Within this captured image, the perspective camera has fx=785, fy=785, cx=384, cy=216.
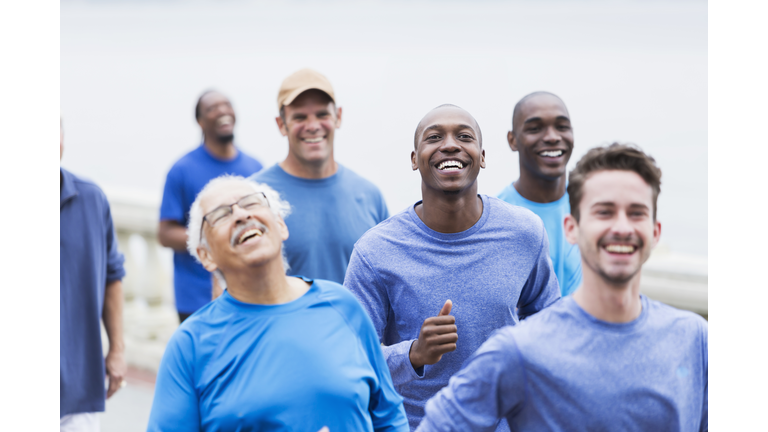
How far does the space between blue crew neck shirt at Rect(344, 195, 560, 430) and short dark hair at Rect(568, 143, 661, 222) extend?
2.15ft

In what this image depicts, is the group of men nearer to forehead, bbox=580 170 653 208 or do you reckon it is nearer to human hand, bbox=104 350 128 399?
forehead, bbox=580 170 653 208

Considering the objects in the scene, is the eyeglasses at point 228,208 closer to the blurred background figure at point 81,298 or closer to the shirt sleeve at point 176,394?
the shirt sleeve at point 176,394

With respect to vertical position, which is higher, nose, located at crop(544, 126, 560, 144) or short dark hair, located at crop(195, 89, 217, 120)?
short dark hair, located at crop(195, 89, 217, 120)

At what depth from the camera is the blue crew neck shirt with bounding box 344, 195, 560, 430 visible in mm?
2715

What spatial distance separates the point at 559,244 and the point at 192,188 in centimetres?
239

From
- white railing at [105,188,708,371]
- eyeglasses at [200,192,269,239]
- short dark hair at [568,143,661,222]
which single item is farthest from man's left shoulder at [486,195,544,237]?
white railing at [105,188,708,371]

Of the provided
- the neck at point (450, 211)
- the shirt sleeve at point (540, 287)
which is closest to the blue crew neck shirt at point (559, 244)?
the shirt sleeve at point (540, 287)

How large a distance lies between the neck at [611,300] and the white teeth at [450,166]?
92 centimetres

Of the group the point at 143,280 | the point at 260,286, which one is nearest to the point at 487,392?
the point at 260,286

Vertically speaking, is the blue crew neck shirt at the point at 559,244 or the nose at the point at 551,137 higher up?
the nose at the point at 551,137

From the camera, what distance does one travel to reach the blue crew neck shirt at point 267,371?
212 cm

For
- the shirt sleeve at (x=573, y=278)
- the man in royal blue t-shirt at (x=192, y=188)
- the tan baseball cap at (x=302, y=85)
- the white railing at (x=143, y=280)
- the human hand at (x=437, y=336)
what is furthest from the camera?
the white railing at (x=143, y=280)

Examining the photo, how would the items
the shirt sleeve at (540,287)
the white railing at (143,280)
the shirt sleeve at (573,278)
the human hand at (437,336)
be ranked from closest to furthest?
1. the human hand at (437,336)
2. the shirt sleeve at (540,287)
3. the shirt sleeve at (573,278)
4. the white railing at (143,280)

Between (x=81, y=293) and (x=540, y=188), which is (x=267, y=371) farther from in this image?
(x=540, y=188)
